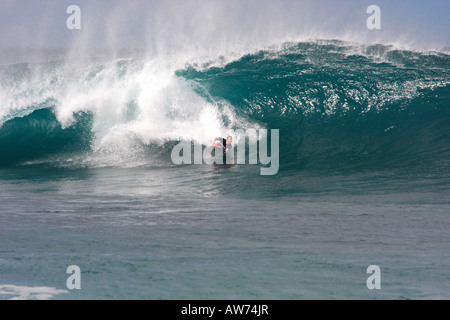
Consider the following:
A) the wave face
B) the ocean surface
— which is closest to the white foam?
the ocean surface

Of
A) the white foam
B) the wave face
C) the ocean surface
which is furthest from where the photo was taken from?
the wave face

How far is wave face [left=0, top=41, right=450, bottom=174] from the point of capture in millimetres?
11914

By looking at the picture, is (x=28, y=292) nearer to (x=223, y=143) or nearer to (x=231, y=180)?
(x=231, y=180)

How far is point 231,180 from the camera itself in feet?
29.3

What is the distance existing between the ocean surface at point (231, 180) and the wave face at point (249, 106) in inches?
2.1

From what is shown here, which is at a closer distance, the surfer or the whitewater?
the whitewater

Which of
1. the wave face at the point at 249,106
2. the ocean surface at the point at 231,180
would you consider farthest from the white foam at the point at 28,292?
the wave face at the point at 249,106

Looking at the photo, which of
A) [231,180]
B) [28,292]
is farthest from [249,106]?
[28,292]

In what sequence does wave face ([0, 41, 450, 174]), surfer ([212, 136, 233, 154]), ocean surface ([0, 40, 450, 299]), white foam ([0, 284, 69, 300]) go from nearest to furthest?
white foam ([0, 284, 69, 300]) → ocean surface ([0, 40, 450, 299]) → surfer ([212, 136, 233, 154]) → wave face ([0, 41, 450, 174])

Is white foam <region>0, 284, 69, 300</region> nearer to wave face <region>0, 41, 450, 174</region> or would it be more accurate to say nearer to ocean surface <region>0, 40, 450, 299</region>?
ocean surface <region>0, 40, 450, 299</region>

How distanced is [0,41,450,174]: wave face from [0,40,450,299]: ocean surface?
5 cm

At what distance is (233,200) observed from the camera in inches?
284

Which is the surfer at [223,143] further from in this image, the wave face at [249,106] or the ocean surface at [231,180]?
the wave face at [249,106]

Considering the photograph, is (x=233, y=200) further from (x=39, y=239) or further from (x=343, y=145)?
(x=343, y=145)
